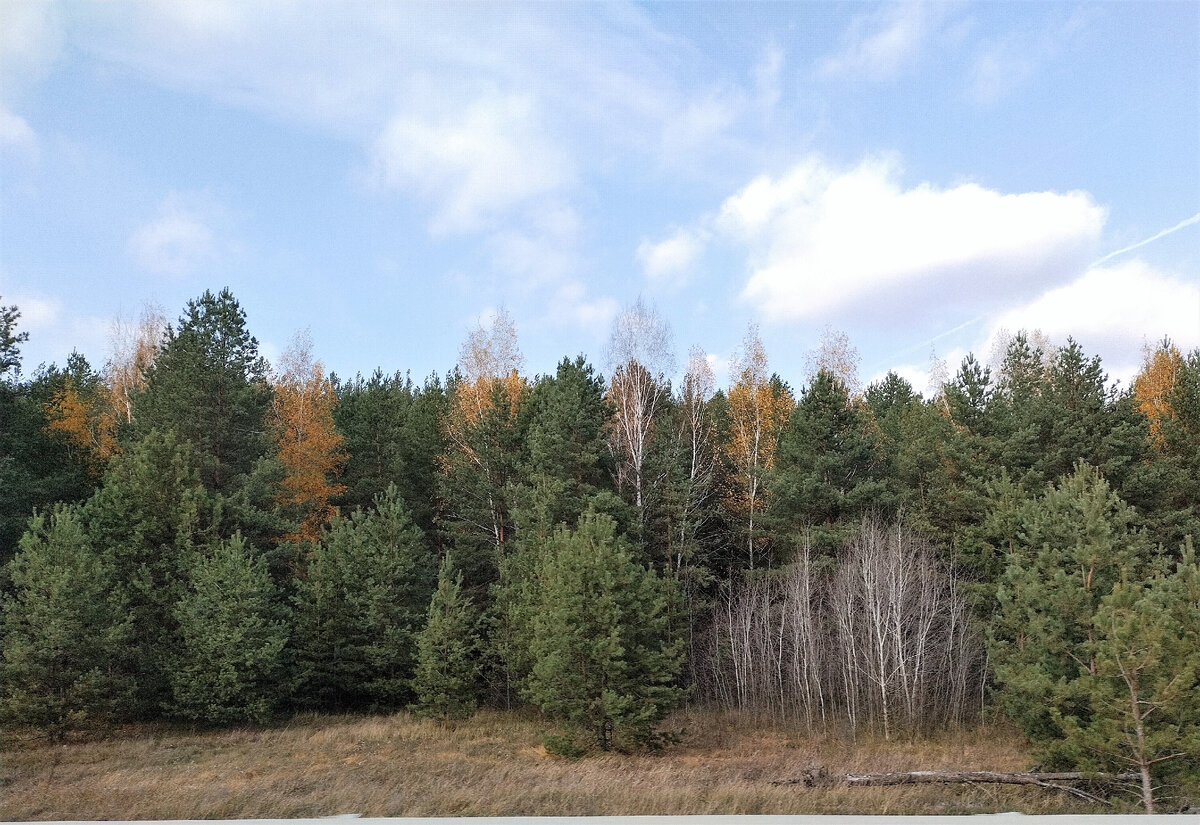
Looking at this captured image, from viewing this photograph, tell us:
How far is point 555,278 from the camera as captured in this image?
16.7 meters

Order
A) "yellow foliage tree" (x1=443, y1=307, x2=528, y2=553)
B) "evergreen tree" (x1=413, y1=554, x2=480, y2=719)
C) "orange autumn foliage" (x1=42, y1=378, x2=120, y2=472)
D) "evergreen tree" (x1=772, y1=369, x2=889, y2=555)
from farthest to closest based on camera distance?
"yellow foliage tree" (x1=443, y1=307, x2=528, y2=553)
"orange autumn foliage" (x1=42, y1=378, x2=120, y2=472)
"evergreen tree" (x1=772, y1=369, x2=889, y2=555)
"evergreen tree" (x1=413, y1=554, x2=480, y2=719)

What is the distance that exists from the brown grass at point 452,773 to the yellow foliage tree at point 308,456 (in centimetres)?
661

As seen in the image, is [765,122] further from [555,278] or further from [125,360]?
[125,360]

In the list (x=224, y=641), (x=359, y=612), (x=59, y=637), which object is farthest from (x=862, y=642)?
(x=59, y=637)

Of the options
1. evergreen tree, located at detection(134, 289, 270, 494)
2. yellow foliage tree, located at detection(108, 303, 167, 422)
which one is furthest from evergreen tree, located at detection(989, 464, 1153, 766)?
yellow foliage tree, located at detection(108, 303, 167, 422)

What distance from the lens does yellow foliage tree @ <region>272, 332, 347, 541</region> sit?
22.8m

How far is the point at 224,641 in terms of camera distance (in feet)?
56.0

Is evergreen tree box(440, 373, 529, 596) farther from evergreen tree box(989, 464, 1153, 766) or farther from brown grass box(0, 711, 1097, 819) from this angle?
evergreen tree box(989, 464, 1153, 766)

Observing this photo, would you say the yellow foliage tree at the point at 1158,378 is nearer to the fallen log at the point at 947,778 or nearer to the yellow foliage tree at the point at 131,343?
the fallen log at the point at 947,778

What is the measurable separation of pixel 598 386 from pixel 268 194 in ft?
41.2

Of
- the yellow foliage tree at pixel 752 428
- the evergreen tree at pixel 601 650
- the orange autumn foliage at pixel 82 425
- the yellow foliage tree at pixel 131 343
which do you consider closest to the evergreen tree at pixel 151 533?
the orange autumn foliage at pixel 82 425

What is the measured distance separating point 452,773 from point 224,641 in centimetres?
814

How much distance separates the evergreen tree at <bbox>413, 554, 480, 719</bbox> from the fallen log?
33.1ft

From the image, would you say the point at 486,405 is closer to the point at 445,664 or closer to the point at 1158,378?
the point at 445,664
